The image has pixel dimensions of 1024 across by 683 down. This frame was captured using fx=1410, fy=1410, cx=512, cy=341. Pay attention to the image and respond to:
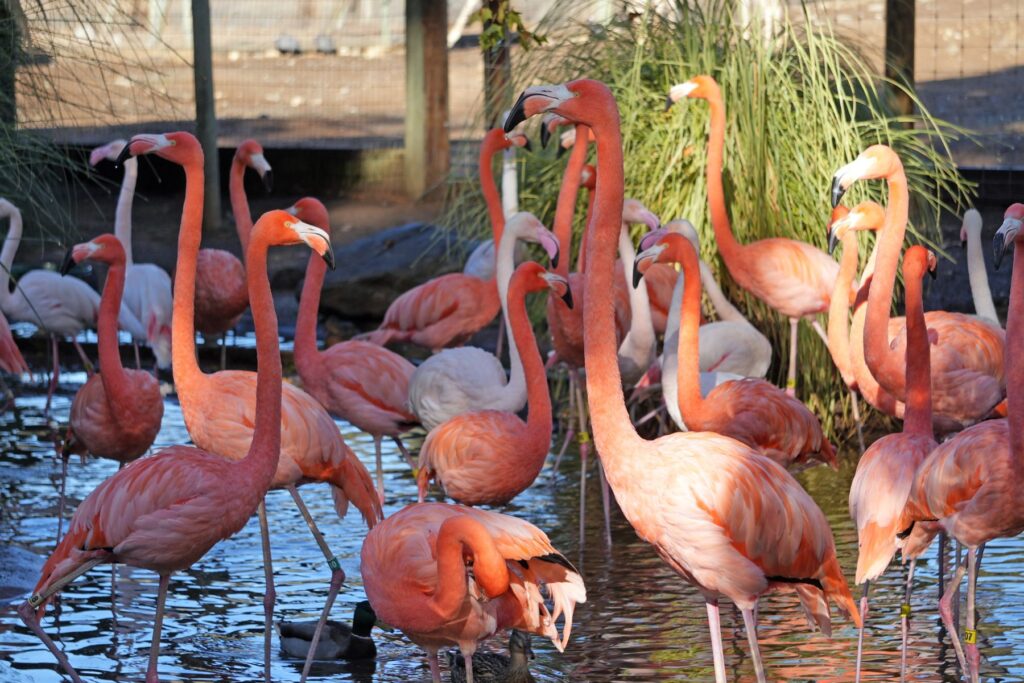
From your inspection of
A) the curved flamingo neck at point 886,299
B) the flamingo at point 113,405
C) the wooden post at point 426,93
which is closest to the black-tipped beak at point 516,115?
the curved flamingo neck at point 886,299

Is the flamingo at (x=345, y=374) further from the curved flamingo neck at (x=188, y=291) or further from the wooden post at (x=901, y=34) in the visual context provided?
the wooden post at (x=901, y=34)

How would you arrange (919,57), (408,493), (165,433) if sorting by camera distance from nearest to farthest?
(408,493)
(165,433)
(919,57)

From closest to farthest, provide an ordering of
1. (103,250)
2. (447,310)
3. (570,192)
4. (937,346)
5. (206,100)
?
(937,346)
(103,250)
(570,192)
(447,310)
(206,100)

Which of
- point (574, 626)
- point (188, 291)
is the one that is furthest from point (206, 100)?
point (574, 626)

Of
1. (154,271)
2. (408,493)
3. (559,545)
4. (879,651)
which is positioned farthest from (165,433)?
(879,651)

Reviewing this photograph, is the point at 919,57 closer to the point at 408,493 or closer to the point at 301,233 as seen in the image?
the point at 408,493

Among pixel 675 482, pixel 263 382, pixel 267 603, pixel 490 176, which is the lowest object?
pixel 267 603

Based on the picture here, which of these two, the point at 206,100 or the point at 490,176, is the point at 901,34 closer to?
the point at 490,176

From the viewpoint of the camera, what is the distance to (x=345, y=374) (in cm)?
595

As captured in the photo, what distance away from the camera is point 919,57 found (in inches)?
657

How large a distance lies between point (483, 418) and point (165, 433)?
3458 mm

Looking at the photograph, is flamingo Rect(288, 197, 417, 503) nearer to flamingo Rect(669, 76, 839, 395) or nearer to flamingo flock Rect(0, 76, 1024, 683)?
flamingo flock Rect(0, 76, 1024, 683)

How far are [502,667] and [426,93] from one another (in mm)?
8024

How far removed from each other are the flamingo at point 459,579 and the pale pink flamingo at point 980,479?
3.58 feet
